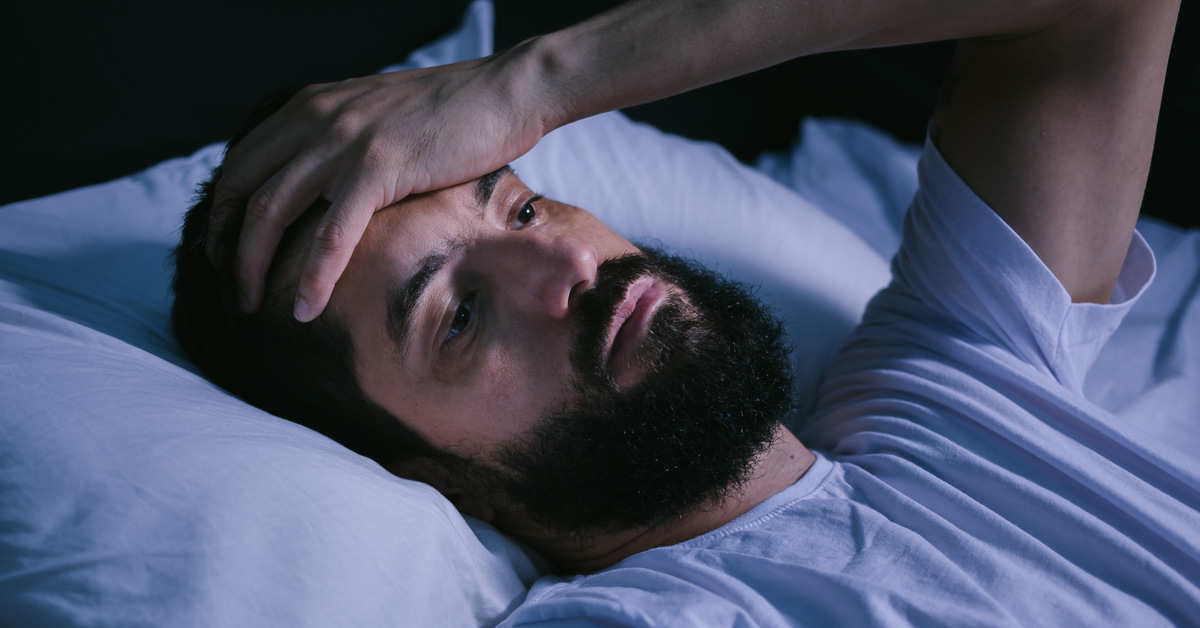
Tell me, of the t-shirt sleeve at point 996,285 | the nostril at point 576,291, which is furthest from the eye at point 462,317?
the t-shirt sleeve at point 996,285

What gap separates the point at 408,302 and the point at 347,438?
251 millimetres

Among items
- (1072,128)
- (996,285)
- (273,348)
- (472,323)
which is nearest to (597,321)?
(472,323)

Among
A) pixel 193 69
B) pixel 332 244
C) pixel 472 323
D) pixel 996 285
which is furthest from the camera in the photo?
pixel 193 69

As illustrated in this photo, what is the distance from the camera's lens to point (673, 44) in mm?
886

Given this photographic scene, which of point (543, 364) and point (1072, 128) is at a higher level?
point (1072, 128)

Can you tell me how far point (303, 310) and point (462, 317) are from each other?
0.18 meters

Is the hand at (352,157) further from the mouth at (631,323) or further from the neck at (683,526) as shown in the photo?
the neck at (683,526)

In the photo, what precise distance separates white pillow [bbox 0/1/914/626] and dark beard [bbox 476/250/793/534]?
0.34ft

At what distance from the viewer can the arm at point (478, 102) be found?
844 mm

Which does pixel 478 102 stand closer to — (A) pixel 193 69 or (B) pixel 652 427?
(B) pixel 652 427

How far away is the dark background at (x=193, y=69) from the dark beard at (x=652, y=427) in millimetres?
845

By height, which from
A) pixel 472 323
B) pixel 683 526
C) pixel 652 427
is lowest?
pixel 683 526

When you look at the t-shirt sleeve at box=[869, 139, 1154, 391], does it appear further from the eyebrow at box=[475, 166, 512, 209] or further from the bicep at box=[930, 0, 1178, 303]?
the eyebrow at box=[475, 166, 512, 209]

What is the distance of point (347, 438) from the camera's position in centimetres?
101
